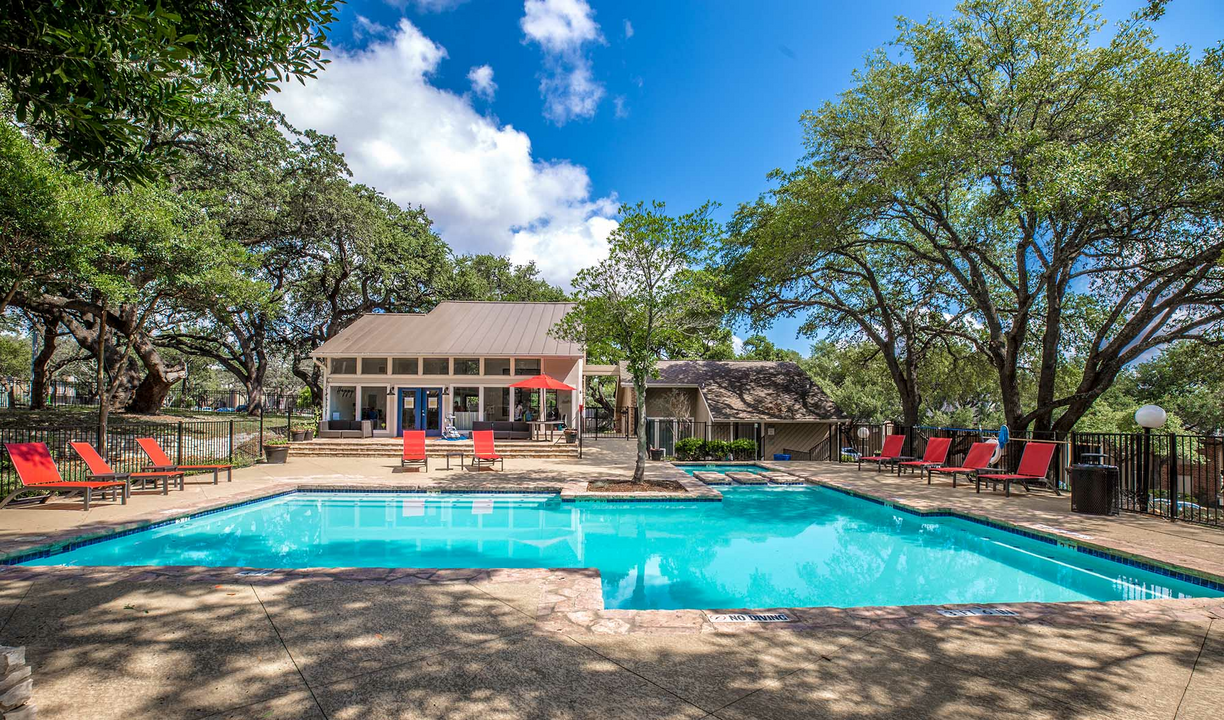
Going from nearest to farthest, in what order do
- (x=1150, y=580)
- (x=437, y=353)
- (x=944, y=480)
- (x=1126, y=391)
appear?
(x=1150, y=580) → (x=944, y=480) → (x=437, y=353) → (x=1126, y=391)

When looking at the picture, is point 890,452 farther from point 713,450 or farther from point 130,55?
point 130,55

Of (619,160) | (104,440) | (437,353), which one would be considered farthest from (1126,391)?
(104,440)

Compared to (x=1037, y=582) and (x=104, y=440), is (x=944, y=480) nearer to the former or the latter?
(x=1037, y=582)

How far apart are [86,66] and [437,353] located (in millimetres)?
18538

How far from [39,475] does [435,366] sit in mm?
14237

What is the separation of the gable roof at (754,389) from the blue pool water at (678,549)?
996 cm

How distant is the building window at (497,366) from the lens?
22.9 meters

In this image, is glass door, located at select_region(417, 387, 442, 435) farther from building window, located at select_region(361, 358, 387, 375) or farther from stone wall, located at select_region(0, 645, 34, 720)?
stone wall, located at select_region(0, 645, 34, 720)

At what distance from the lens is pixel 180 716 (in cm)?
281

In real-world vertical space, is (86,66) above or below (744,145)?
below

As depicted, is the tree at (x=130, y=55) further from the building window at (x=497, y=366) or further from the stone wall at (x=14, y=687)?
the building window at (x=497, y=366)

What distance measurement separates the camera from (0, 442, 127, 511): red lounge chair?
8.47 metres

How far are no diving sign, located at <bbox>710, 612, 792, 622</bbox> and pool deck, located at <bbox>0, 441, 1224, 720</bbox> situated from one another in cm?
9

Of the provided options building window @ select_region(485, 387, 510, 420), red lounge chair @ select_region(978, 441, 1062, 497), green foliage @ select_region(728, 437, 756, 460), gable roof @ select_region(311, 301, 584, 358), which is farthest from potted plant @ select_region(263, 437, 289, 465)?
red lounge chair @ select_region(978, 441, 1062, 497)
